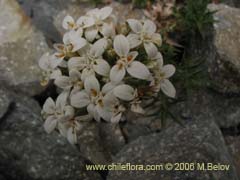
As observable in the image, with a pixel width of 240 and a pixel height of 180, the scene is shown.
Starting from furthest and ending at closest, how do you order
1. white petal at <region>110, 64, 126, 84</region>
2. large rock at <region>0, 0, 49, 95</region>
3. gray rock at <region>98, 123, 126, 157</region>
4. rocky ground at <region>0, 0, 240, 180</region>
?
large rock at <region>0, 0, 49, 95</region>, gray rock at <region>98, 123, 126, 157</region>, rocky ground at <region>0, 0, 240, 180</region>, white petal at <region>110, 64, 126, 84</region>

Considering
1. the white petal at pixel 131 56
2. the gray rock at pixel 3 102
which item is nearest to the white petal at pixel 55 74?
the white petal at pixel 131 56

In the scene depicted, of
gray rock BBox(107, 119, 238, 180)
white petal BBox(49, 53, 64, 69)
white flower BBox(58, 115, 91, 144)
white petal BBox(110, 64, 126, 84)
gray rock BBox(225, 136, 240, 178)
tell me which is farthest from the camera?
gray rock BBox(225, 136, 240, 178)

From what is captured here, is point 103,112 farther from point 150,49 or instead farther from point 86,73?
point 150,49

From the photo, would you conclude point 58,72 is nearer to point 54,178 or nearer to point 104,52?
point 104,52

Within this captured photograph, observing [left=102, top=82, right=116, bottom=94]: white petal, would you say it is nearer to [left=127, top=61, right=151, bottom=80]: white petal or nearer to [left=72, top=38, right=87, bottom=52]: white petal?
→ [left=127, top=61, right=151, bottom=80]: white petal

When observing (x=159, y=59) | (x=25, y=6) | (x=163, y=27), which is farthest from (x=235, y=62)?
(x=25, y=6)

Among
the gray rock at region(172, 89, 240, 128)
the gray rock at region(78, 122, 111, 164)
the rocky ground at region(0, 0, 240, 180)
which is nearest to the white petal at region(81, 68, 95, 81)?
the rocky ground at region(0, 0, 240, 180)
